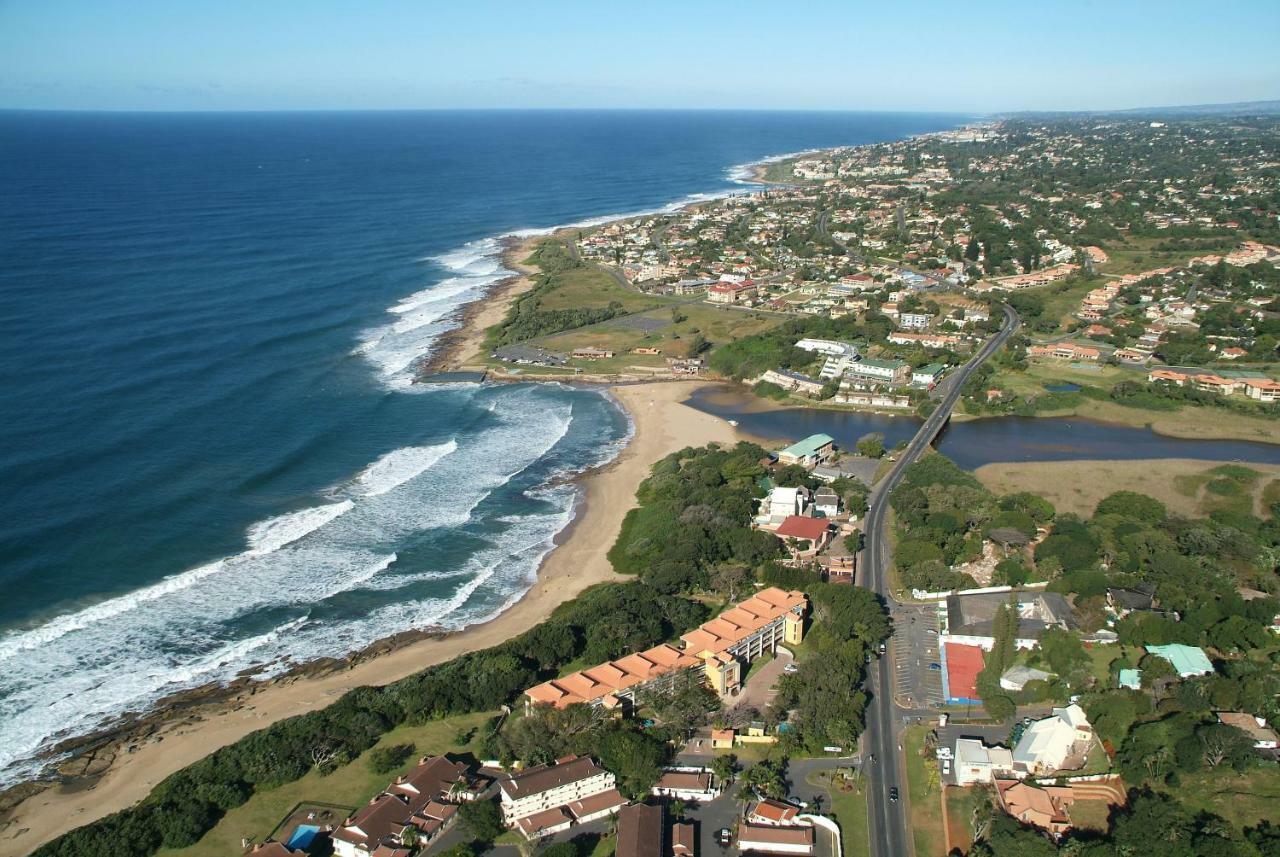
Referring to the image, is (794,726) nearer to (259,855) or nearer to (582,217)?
(259,855)

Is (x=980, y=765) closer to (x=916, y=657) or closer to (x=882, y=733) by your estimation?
(x=882, y=733)

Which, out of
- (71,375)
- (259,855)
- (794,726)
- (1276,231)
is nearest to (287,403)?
(71,375)

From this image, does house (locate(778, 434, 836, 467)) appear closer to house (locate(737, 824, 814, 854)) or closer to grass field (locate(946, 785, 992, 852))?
grass field (locate(946, 785, 992, 852))

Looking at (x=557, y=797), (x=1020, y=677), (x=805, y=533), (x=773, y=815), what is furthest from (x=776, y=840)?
(x=805, y=533)

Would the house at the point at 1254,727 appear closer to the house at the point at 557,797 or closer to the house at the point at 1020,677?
the house at the point at 1020,677

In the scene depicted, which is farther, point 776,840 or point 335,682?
point 335,682

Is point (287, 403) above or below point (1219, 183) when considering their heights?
below
